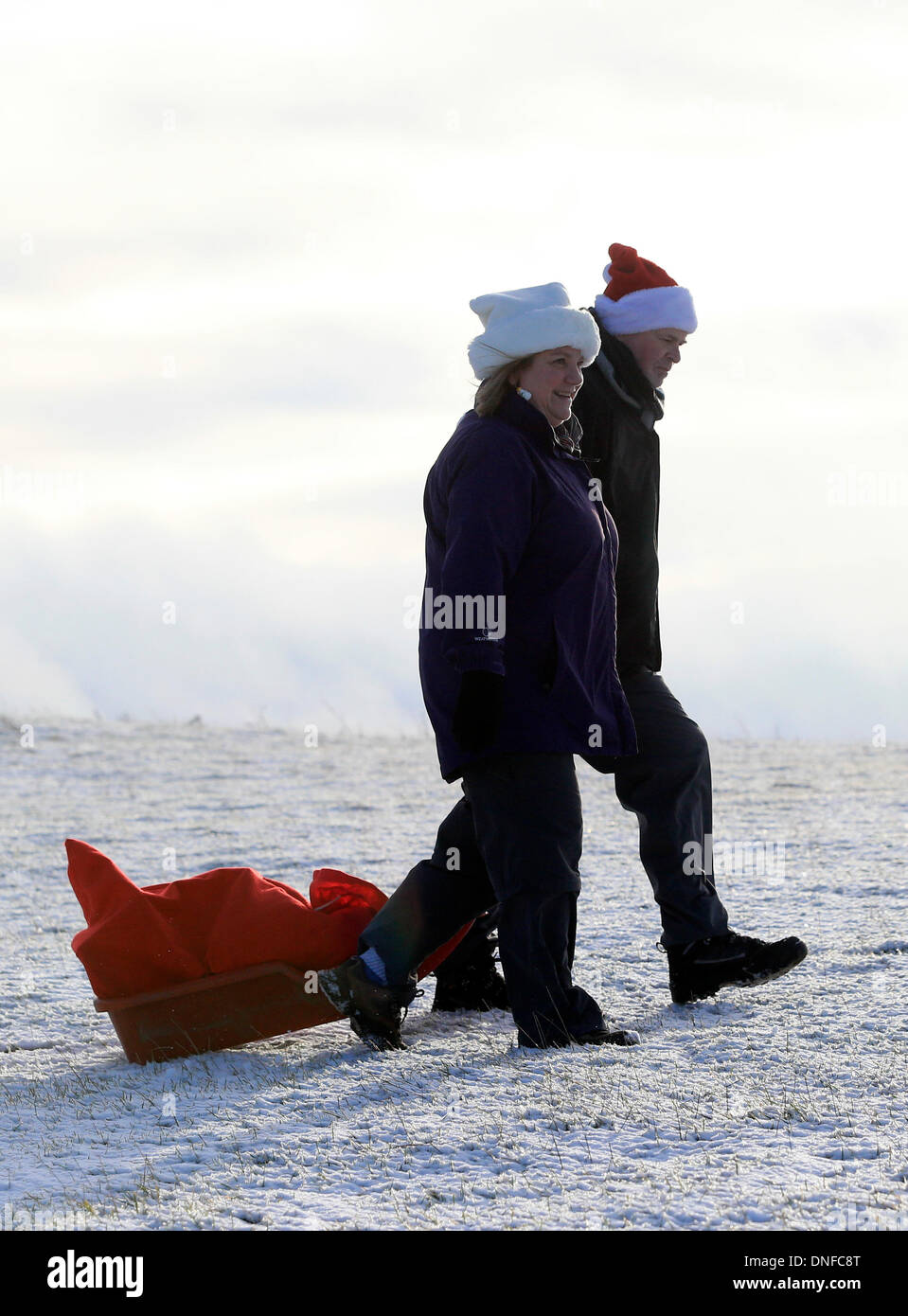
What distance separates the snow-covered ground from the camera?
299 cm

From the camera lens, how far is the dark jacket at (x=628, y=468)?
15.2 feet

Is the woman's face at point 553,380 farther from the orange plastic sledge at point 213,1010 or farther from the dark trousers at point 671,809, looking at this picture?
the orange plastic sledge at point 213,1010

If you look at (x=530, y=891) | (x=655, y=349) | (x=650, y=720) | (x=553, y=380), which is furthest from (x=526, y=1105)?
(x=655, y=349)

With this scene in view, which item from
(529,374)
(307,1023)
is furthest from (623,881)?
(529,374)

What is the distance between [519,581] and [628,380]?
3.12 ft

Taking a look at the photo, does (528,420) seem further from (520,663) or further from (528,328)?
(520,663)

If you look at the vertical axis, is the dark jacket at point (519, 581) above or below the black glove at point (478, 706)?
above

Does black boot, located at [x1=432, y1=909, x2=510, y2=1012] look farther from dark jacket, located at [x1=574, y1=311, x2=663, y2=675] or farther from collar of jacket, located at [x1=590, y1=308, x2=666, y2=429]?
collar of jacket, located at [x1=590, y1=308, x2=666, y2=429]

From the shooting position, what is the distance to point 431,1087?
→ 377cm

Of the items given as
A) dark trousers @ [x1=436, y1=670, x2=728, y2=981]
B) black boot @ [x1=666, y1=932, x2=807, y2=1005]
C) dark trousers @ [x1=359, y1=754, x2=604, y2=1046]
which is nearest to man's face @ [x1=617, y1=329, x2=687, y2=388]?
dark trousers @ [x1=436, y1=670, x2=728, y2=981]

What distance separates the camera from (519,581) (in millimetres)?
4109

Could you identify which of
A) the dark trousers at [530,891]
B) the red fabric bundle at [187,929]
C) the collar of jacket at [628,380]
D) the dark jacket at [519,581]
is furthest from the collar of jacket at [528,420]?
the red fabric bundle at [187,929]

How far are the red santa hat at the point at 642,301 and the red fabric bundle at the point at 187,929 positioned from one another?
207cm
